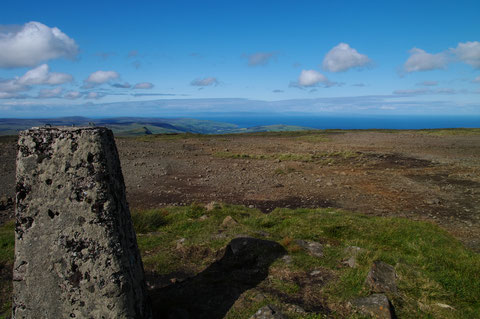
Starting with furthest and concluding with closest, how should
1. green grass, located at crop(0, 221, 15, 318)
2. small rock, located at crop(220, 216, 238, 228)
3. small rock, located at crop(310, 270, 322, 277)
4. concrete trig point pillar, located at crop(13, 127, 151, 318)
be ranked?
small rock, located at crop(220, 216, 238, 228) → small rock, located at crop(310, 270, 322, 277) → green grass, located at crop(0, 221, 15, 318) → concrete trig point pillar, located at crop(13, 127, 151, 318)

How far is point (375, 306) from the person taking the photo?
15.1ft

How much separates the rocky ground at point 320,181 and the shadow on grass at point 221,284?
5.93 m

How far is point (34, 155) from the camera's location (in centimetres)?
374

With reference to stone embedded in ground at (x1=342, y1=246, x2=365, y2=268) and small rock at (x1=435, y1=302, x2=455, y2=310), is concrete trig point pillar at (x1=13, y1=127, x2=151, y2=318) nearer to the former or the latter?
stone embedded in ground at (x1=342, y1=246, x2=365, y2=268)

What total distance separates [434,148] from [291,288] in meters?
28.2

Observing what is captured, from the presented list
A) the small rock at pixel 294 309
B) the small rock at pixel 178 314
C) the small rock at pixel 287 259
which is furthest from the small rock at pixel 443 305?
the small rock at pixel 178 314

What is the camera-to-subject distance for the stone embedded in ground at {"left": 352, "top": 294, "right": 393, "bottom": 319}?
4.47m

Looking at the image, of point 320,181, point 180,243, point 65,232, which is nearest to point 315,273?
point 180,243

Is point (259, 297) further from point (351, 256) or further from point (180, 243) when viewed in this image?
point (180, 243)

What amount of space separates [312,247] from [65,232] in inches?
206

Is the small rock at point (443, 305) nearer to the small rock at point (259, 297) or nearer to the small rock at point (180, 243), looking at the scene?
the small rock at point (259, 297)

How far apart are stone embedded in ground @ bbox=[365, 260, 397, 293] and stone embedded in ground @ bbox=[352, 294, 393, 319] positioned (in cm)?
33

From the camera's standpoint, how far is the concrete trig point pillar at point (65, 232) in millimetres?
3684

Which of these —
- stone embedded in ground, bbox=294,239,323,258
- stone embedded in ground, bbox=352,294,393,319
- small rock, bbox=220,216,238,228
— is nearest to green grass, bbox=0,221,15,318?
small rock, bbox=220,216,238,228
